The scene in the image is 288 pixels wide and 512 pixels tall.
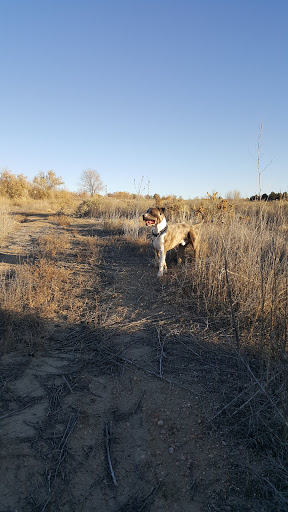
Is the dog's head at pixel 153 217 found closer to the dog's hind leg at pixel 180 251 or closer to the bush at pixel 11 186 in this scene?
the dog's hind leg at pixel 180 251

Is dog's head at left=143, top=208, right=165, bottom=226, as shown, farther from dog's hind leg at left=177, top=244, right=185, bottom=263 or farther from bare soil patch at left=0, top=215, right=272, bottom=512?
bare soil patch at left=0, top=215, right=272, bottom=512

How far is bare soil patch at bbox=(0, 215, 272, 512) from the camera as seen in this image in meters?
1.83

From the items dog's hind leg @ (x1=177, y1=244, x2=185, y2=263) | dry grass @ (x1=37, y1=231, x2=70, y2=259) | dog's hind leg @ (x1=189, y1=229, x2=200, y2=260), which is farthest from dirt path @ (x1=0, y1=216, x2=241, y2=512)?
dry grass @ (x1=37, y1=231, x2=70, y2=259)

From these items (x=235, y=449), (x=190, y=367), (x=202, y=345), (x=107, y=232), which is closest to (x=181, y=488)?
(x=235, y=449)

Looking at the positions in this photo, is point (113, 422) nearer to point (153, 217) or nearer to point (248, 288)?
point (248, 288)

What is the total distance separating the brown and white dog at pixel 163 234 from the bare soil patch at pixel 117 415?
1.55m

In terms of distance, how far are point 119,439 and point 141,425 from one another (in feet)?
0.70

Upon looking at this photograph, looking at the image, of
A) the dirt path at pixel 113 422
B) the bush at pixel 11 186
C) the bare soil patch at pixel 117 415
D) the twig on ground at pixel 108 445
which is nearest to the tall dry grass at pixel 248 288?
the bare soil patch at pixel 117 415

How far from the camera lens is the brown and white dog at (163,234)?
5742mm

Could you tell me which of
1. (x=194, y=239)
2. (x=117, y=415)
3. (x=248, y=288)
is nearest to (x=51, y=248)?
(x=194, y=239)

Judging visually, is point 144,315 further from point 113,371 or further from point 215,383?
point 215,383

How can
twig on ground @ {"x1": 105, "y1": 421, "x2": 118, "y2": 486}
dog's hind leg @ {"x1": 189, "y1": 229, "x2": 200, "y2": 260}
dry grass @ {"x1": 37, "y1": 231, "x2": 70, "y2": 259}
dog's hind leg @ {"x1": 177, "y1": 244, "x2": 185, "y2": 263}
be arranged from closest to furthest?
twig on ground @ {"x1": 105, "y1": 421, "x2": 118, "y2": 486} → dog's hind leg @ {"x1": 189, "y1": 229, "x2": 200, "y2": 260} → dog's hind leg @ {"x1": 177, "y1": 244, "x2": 185, "y2": 263} → dry grass @ {"x1": 37, "y1": 231, "x2": 70, "y2": 259}

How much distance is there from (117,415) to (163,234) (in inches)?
149

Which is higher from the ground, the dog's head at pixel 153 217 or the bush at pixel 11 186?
the bush at pixel 11 186
